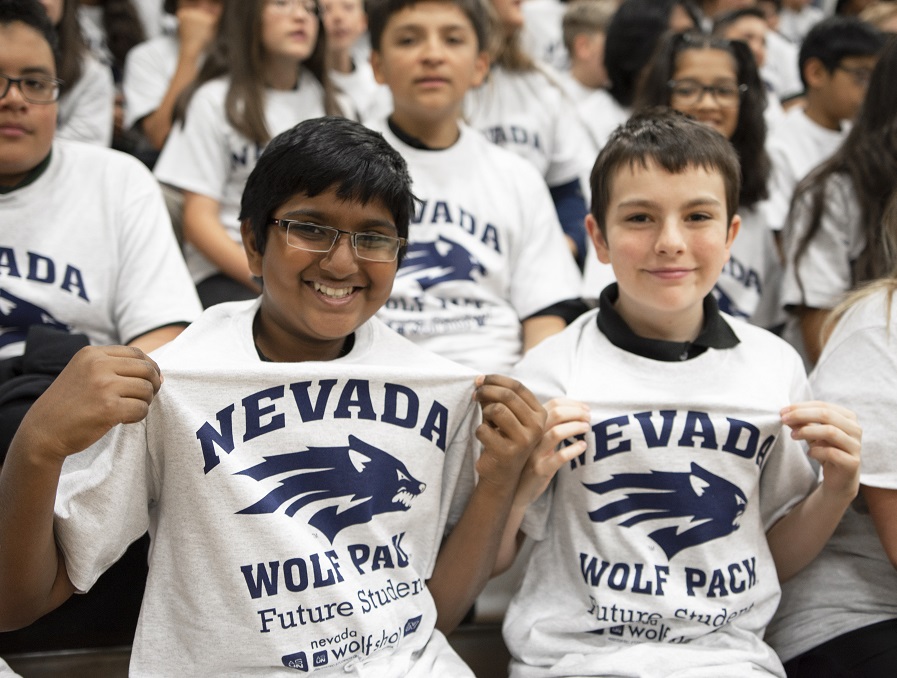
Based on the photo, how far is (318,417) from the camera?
1395 mm

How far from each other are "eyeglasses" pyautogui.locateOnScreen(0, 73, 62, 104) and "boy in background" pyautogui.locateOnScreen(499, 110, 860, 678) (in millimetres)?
1001

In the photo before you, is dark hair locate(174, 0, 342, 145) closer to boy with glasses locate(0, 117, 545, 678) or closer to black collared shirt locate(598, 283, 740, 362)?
boy with glasses locate(0, 117, 545, 678)

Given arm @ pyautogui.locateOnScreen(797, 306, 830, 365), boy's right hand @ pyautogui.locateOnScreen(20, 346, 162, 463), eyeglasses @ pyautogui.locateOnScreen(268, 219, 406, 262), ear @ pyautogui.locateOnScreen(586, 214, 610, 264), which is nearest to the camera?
boy's right hand @ pyautogui.locateOnScreen(20, 346, 162, 463)

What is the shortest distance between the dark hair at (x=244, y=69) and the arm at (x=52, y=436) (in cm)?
134

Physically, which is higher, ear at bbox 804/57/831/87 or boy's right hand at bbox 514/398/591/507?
ear at bbox 804/57/831/87

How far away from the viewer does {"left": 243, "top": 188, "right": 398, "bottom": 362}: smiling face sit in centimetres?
141

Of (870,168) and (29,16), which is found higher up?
(29,16)

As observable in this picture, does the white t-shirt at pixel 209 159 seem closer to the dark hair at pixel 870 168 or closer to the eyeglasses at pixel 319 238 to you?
the eyeglasses at pixel 319 238

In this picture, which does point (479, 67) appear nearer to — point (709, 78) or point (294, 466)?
point (709, 78)

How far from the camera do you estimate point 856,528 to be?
5.51 feet

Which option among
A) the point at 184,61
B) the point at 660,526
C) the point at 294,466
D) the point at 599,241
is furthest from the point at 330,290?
the point at 184,61

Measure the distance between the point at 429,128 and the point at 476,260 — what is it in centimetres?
35

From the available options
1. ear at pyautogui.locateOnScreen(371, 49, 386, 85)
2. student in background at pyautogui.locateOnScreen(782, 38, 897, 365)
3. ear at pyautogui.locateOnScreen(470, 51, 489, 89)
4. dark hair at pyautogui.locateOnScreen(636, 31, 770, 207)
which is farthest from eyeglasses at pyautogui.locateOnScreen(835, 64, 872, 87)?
ear at pyautogui.locateOnScreen(371, 49, 386, 85)

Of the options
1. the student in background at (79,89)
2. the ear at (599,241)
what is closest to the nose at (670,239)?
the ear at (599,241)
